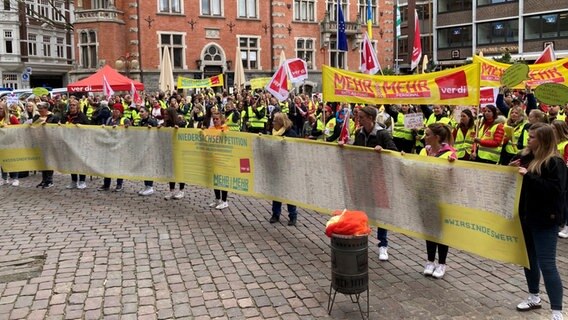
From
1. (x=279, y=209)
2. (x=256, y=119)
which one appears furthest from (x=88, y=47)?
(x=279, y=209)

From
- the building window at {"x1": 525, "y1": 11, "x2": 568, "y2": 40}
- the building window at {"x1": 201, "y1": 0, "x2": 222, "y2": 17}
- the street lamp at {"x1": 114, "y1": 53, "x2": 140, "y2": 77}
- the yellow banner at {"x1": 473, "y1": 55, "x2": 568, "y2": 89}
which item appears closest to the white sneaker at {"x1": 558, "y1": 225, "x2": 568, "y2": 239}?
the yellow banner at {"x1": 473, "y1": 55, "x2": 568, "y2": 89}

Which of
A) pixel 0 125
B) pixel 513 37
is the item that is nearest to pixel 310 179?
pixel 0 125

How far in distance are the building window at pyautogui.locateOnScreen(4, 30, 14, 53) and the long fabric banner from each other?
48145mm

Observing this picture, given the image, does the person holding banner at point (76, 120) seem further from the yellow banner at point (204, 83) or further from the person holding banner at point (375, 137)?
the yellow banner at point (204, 83)

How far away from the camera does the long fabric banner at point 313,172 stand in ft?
17.6

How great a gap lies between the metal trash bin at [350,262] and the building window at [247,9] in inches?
1567

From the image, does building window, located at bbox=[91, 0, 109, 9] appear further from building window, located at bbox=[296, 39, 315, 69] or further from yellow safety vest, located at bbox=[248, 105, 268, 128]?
yellow safety vest, located at bbox=[248, 105, 268, 128]

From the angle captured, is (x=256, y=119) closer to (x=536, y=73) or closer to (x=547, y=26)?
(x=536, y=73)

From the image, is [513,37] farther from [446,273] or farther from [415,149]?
[446,273]

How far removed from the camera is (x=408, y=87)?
887 cm

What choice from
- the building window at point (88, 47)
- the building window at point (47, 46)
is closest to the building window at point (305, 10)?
the building window at point (88, 47)

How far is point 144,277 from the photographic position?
6.19m

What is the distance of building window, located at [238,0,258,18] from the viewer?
42750 mm

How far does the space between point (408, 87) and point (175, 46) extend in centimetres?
3370
